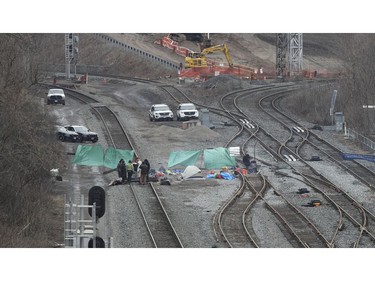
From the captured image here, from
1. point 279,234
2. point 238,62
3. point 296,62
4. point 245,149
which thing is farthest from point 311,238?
point 238,62

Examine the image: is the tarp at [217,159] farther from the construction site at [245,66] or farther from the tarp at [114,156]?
the construction site at [245,66]

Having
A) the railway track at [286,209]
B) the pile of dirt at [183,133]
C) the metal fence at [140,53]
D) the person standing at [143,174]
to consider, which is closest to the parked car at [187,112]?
the pile of dirt at [183,133]

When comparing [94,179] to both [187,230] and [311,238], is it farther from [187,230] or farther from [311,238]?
[311,238]

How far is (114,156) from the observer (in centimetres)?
3884

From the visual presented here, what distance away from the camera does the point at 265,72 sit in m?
70.9

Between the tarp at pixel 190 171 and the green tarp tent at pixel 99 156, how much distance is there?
2.37 m

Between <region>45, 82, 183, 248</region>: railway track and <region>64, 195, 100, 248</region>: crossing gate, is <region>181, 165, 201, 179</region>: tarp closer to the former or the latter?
<region>45, 82, 183, 248</region>: railway track

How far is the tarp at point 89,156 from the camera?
39.0 meters

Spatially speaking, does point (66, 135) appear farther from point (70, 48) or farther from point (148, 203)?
point (70, 48)

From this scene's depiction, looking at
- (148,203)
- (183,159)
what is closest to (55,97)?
(183,159)

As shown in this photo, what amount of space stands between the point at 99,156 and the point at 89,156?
385 millimetres

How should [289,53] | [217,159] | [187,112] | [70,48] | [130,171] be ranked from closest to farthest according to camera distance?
[130,171], [217,159], [187,112], [70,48], [289,53]

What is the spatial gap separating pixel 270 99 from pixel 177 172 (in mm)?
20096

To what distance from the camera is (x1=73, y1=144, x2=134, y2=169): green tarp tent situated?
3881 centimetres
